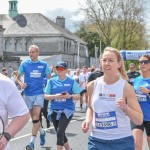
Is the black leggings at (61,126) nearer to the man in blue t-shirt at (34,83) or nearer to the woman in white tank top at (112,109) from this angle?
the man in blue t-shirt at (34,83)

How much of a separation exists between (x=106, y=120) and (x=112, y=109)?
0.44 feet

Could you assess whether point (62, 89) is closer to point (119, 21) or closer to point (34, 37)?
point (119, 21)

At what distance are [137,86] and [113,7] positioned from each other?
59847mm

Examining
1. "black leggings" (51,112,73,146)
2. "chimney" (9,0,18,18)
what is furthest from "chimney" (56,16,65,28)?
"black leggings" (51,112,73,146)

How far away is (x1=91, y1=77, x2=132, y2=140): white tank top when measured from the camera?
5340mm

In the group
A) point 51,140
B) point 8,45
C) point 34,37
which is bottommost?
point 51,140

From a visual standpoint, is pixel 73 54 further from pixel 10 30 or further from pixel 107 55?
pixel 107 55

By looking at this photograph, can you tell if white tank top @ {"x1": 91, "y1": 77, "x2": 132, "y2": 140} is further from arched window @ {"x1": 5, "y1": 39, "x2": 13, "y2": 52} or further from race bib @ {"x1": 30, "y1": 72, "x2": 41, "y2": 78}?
arched window @ {"x1": 5, "y1": 39, "x2": 13, "y2": 52}

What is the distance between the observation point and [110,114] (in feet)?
17.5

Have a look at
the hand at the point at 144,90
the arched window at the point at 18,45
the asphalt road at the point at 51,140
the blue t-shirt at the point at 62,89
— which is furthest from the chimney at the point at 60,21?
the hand at the point at 144,90

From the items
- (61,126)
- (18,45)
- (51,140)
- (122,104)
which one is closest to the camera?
(122,104)

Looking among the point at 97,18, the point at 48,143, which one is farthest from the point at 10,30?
the point at 48,143

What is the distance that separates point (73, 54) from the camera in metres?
96.9

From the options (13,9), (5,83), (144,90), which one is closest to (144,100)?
(144,90)
